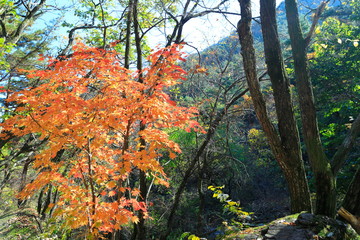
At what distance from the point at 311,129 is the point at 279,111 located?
1.68 ft

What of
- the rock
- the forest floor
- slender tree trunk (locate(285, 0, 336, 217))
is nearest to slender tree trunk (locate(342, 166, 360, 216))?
slender tree trunk (locate(285, 0, 336, 217))

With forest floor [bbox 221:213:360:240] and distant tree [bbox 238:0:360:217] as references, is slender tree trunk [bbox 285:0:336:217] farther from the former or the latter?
forest floor [bbox 221:213:360:240]

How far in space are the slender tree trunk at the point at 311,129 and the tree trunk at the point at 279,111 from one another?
7.5 inches

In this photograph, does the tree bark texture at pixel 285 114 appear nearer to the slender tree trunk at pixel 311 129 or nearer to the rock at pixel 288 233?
the slender tree trunk at pixel 311 129

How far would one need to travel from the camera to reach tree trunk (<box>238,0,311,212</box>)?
2986 mm

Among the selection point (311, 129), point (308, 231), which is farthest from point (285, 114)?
point (308, 231)

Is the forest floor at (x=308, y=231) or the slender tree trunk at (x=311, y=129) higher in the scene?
the slender tree trunk at (x=311, y=129)

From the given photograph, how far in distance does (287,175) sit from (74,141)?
2.96 metres

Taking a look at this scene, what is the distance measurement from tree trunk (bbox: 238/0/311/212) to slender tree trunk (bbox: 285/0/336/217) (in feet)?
0.62

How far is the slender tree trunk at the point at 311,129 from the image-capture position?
299 centimetres

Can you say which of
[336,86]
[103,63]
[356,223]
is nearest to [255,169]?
[336,86]

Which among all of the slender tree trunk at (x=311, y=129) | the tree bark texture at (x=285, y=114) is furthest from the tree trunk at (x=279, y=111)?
the slender tree trunk at (x=311, y=129)

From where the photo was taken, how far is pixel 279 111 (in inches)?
121

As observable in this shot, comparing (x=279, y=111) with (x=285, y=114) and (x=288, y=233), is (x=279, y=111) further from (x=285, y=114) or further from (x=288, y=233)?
(x=288, y=233)
